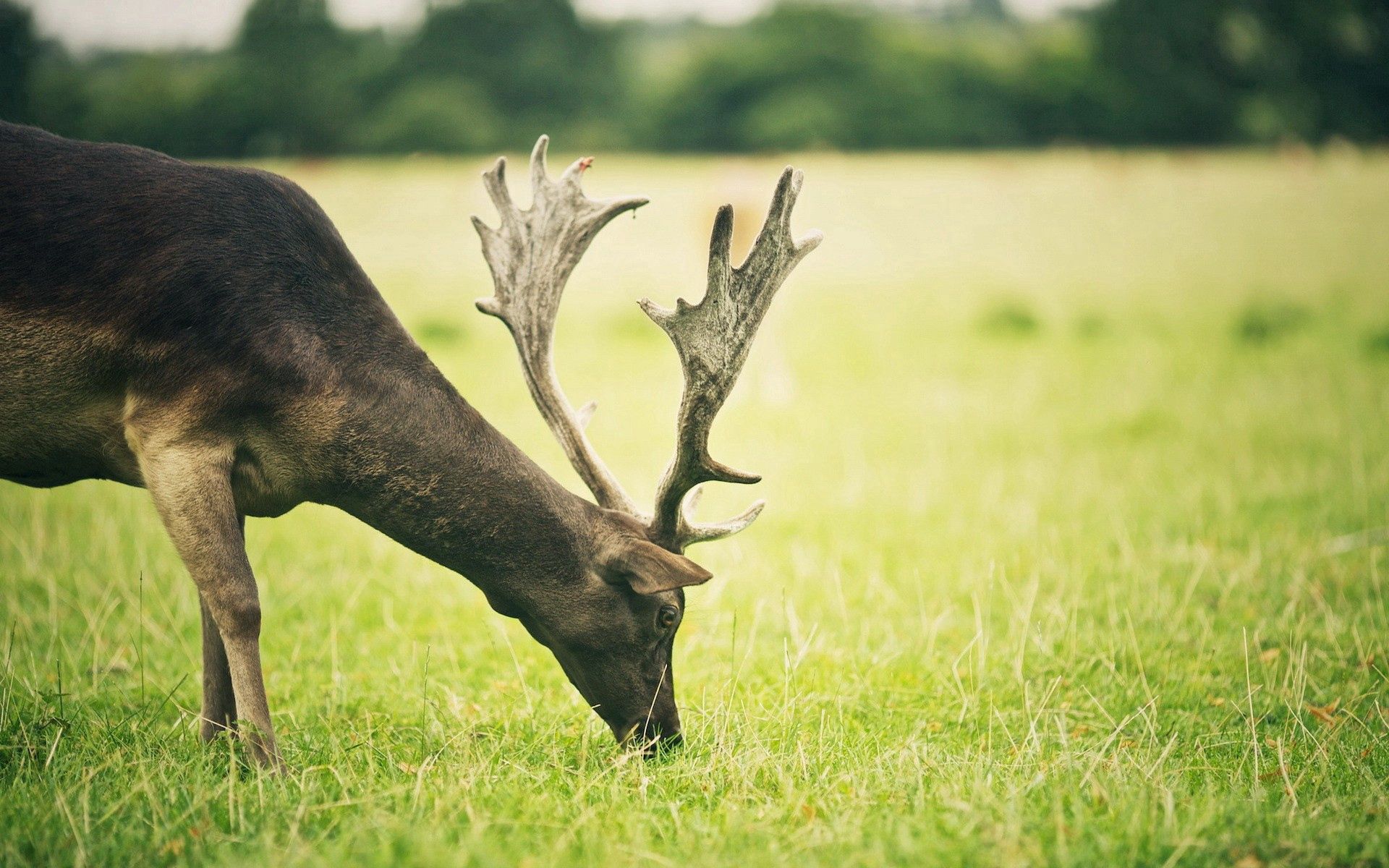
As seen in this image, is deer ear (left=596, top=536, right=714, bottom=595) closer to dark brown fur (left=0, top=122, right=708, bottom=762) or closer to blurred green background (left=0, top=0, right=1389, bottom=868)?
dark brown fur (left=0, top=122, right=708, bottom=762)

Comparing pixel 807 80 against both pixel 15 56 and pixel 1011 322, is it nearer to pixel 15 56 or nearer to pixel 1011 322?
pixel 1011 322

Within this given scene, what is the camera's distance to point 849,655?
5.80 meters

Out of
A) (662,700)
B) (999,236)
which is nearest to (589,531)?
(662,700)

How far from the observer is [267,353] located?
4020mm

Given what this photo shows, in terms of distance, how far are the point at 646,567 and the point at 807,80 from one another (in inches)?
2620

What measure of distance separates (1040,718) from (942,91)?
65.5 m

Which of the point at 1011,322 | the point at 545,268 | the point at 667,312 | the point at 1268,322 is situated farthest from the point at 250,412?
the point at 1268,322

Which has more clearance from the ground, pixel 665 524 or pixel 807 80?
pixel 807 80

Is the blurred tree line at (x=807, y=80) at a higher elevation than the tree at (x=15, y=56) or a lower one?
higher

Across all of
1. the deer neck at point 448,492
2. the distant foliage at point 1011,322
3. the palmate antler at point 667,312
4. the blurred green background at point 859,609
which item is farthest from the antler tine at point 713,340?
the distant foliage at point 1011,322

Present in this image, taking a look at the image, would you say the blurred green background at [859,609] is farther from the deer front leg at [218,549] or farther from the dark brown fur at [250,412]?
the dark brown fur at [250,412]

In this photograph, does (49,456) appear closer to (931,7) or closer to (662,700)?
(662,700)

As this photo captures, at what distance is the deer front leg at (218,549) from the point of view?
3949mm

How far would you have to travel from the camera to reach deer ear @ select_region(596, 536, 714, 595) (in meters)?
4.03
